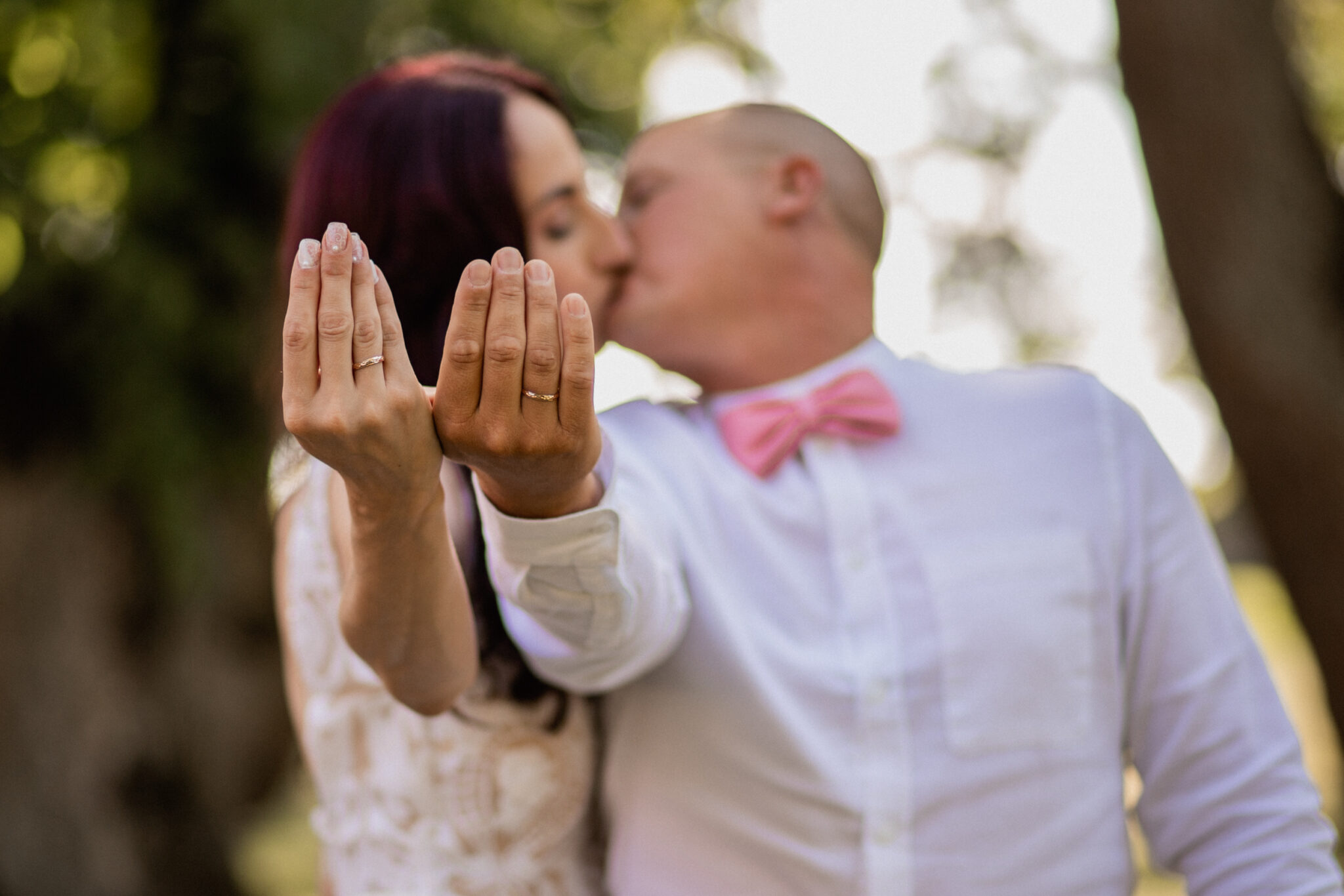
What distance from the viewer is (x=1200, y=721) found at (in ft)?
5.56

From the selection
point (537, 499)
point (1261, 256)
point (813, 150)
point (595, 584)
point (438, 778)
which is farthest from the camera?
point (1261, 256)

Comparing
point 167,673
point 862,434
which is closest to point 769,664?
point 862,434

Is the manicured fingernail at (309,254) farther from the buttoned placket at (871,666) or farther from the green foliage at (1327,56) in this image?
the green foliage at (1327,56)

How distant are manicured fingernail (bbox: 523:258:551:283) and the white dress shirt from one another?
531 millimetres

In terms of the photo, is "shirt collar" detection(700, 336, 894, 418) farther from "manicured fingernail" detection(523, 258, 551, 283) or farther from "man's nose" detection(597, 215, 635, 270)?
"manicured fingernail" detection(523, 258, 551, 283)

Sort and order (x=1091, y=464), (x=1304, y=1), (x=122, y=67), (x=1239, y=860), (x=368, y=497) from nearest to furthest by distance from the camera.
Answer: (x=368, y=497)
(x=1239, y=860)
(x=1091, y=464)
(x=122, y=67)
(x=1304, y=1)

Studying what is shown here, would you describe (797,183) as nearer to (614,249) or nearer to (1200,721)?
(614,249)

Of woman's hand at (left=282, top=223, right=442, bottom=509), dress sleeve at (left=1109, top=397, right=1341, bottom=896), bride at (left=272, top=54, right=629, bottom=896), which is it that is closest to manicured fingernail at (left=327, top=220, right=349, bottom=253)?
woman's hand at (left=282, top=223, right=442, bottom=509)

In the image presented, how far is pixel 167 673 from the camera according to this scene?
5367mm

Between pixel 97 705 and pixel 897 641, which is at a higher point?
pixel 897 641

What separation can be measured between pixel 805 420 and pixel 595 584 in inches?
21.2

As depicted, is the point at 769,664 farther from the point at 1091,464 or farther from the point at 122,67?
the point at 122,67

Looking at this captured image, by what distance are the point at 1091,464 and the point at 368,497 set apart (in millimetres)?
1115

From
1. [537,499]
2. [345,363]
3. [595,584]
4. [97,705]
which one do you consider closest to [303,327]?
[345,363]
